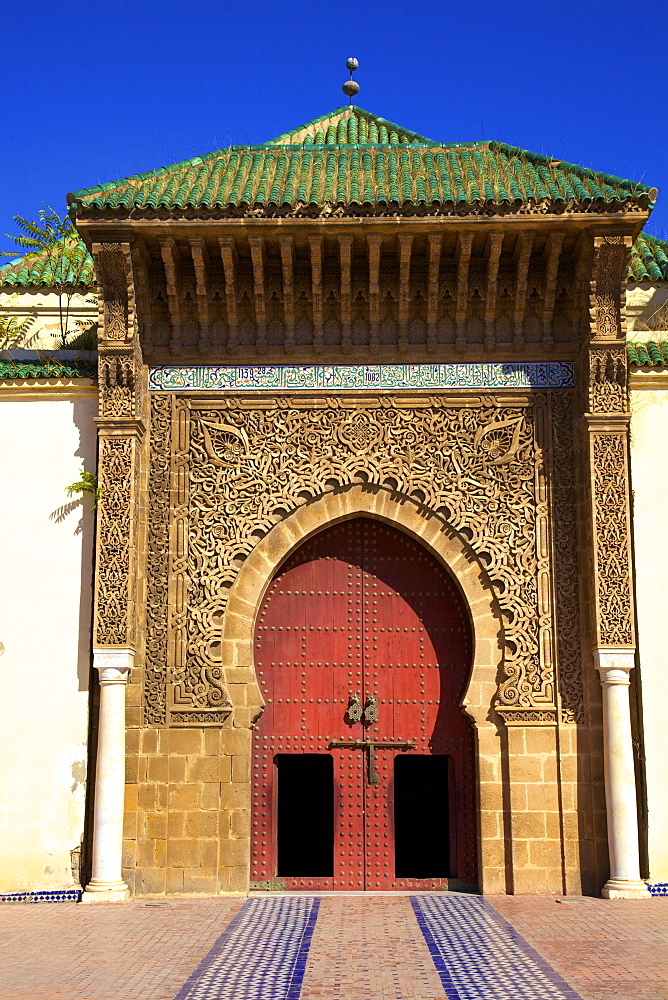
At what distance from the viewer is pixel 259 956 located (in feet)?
18.8

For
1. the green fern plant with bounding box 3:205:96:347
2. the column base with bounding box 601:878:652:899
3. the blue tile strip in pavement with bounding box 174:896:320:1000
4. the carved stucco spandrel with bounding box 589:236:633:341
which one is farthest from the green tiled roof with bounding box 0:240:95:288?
the column base with bounding box 601:878:652:899

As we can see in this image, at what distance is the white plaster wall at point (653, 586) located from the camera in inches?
291

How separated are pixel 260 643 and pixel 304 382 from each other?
6.55ft

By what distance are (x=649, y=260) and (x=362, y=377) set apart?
2.61m

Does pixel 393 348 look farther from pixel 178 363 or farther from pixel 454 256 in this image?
pixel 178 363

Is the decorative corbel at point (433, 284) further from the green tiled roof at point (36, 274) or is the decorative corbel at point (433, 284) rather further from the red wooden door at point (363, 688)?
the green tiled roof at point (36, 274)

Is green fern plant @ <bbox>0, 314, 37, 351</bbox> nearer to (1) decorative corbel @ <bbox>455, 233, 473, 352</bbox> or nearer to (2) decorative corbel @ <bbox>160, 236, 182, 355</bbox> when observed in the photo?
(2) decorative corbel @ <bbox>160, 236, 182, 355</bbox>

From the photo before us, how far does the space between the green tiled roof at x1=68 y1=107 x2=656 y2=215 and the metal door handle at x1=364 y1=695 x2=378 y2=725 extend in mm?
3567

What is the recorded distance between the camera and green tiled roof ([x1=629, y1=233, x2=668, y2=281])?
8.55 m

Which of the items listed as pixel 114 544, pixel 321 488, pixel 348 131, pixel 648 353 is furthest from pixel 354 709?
pixel 348 131

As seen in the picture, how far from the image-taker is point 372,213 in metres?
7.68

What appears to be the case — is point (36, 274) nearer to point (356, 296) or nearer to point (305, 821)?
point (356, 296)

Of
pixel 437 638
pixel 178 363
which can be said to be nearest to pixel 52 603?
pixel 178 363

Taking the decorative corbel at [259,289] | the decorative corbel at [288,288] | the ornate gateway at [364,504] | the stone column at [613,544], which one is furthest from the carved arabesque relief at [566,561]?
the decorative corbel at [259,289]
